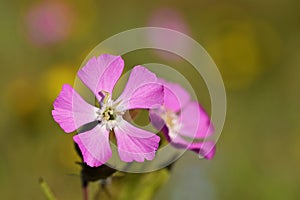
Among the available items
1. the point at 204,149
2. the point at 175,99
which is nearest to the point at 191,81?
the point at 175,99

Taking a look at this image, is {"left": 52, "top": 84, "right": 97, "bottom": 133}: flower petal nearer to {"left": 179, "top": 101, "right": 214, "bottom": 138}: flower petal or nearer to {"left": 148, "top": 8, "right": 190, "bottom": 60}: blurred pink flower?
{"left": 179, "top": 101, "right": 214, "bottom": 138}: flower petal

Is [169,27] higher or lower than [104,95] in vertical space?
lower

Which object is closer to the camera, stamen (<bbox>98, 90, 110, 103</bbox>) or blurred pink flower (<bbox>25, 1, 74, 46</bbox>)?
stamen (<bbox>98, 90, 110, 103</bbox>)

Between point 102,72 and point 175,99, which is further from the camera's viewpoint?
point 175,99

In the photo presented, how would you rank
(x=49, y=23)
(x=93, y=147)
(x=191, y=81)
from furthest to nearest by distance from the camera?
(x=191, y=81) < (x=49, y=23) < (x=93, y=147)

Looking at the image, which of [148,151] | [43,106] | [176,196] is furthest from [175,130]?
[43,106]

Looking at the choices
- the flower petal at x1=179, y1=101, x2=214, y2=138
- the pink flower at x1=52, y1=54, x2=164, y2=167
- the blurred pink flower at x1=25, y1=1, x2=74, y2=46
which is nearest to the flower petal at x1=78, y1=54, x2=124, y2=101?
the pink flower at x1=52, y1=54, x2=164, y2=167

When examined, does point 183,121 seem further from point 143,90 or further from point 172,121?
point 143,90
